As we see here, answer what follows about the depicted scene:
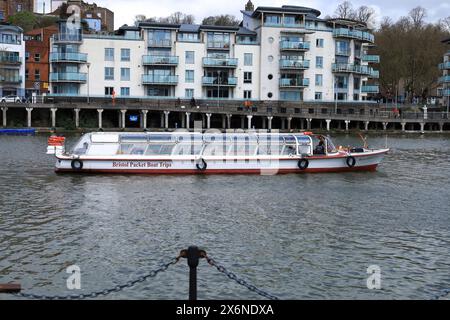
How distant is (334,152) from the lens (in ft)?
136

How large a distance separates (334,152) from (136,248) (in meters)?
23.5

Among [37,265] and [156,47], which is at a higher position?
[156,47]

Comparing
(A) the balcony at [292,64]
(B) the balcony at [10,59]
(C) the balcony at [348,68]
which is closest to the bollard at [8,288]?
(A) the balcony at [292,64]

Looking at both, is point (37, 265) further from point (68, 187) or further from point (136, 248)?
point (68, 187)

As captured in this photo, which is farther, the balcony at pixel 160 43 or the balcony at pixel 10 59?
the balcony at pixel 10 59

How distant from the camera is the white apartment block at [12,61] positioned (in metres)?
87.8

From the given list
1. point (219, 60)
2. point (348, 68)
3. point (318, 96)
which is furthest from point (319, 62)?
point (219, 60)

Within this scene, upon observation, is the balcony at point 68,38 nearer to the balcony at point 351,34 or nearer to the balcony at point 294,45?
the balcony at point 294,45

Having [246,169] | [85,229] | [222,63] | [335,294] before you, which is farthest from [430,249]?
[222,63]

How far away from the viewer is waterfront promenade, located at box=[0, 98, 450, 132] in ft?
263

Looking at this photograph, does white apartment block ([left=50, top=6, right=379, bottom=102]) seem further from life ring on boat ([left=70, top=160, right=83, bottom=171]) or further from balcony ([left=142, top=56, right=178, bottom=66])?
life ring on boat ([left=70, top=160, right=83, bottom=171])

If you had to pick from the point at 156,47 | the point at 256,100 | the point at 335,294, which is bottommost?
the point at 335,294

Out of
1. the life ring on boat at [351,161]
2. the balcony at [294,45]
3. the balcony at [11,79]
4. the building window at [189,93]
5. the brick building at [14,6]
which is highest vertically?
the brick building at [14,6]

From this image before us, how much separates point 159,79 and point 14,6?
64.7 metres
